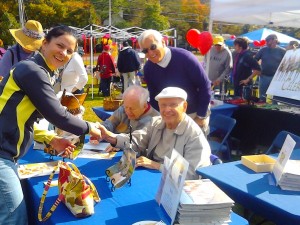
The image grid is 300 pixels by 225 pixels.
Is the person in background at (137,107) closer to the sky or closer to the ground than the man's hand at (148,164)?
closer to the sky

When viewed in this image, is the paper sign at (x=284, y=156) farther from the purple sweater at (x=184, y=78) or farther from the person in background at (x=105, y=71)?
the person in background at (x=105, y=71)

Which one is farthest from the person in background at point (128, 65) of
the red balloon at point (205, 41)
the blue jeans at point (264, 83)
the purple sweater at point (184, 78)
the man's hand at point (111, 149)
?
the man's hand at point (111, 149)

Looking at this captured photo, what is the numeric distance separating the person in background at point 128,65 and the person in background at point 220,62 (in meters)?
2.30

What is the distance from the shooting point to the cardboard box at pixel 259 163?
7.49 feet

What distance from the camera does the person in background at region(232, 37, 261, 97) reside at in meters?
6.40

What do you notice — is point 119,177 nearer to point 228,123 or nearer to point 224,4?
point 228,123

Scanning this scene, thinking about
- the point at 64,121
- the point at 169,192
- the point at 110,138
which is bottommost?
the point at 110,138

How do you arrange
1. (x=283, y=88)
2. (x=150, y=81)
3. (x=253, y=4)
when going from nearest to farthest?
(x=150, y=81) → (x=253, y=4) → (x=283, y=88)

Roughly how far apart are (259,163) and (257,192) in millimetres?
394

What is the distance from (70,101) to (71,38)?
2.60 ft

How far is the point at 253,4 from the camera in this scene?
4449 mm

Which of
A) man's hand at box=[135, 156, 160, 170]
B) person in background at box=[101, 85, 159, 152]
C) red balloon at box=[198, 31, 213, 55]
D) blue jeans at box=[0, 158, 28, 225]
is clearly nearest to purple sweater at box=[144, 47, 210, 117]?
person in background at box=[101, 85, 159, 152]

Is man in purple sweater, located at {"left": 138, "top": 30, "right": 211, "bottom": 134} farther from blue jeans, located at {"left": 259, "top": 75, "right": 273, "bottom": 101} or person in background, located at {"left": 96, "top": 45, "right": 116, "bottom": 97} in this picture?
person in background, located at {"left": 96, "top": 45, "right": 116, "bottom": 97}

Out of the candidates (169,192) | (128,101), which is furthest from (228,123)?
(169,192)
